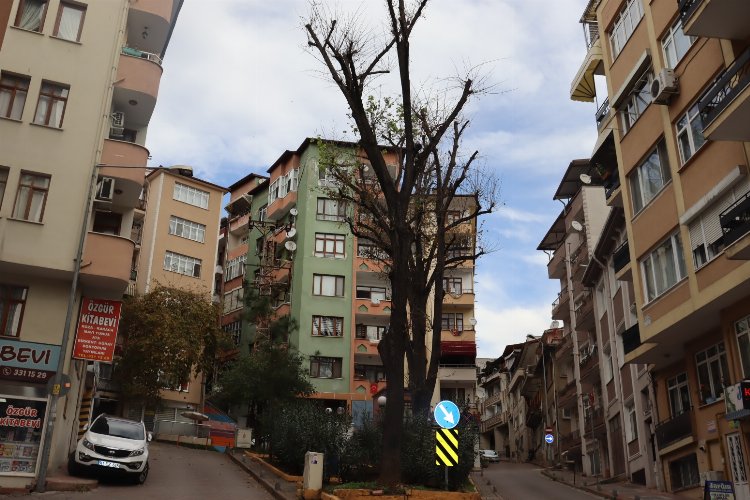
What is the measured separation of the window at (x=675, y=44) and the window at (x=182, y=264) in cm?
3543

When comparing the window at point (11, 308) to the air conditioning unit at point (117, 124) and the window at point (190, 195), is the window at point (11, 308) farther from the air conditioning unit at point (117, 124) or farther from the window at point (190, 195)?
the window at point (190, 195)

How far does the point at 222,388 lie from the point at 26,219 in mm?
20785

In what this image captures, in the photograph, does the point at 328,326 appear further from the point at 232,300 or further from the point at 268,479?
the point at 268,479

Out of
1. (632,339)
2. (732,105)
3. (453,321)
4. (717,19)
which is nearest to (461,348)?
(453,321)

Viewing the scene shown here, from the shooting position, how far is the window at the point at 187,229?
50.0 meters

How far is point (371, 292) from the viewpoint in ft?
159

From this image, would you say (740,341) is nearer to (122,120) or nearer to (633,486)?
(633,486)

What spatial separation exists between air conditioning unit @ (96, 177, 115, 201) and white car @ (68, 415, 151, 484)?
6729mm

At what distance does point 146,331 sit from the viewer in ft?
132

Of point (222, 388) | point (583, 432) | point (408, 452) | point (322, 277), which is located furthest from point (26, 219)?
point (583, 432)

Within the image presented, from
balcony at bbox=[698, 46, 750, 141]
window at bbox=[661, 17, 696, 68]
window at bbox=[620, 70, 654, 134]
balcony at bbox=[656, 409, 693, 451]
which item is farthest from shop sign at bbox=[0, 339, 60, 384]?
window at bbox=[661, 17, 696, 68]

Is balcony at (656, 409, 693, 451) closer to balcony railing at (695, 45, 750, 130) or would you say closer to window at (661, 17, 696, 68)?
balcony railing at (695, 45, 750, 130)

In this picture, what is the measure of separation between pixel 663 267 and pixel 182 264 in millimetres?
35154

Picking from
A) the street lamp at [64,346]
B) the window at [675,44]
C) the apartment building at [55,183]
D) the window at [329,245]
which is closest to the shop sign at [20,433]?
the apartment building at [55,183]
